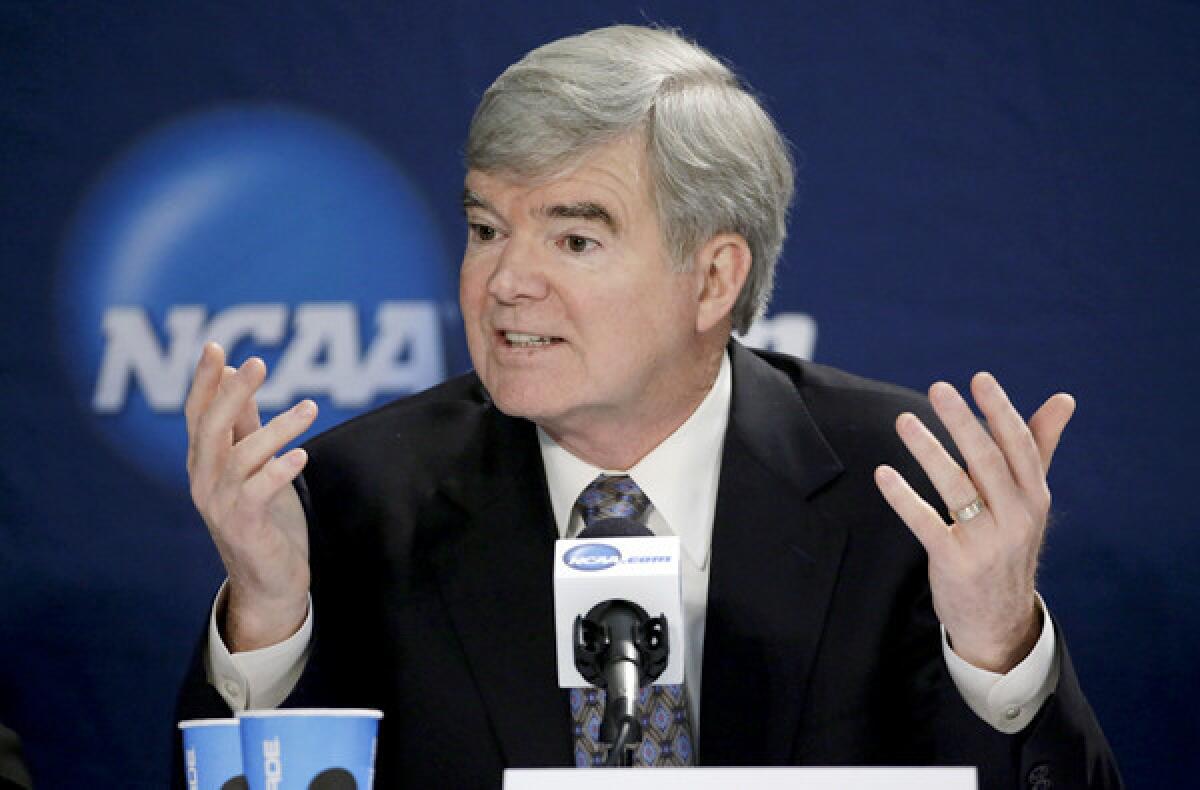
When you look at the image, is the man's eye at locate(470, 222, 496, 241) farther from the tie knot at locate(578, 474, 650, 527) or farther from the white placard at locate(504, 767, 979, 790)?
the white placard at locate(504, 767, 979, 790)

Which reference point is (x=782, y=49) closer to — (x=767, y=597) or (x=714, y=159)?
(x=714, y=159)

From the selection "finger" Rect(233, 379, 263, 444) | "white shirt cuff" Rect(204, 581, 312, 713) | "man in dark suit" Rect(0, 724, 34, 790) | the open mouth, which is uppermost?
the open mouth

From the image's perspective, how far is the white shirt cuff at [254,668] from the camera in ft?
6.59

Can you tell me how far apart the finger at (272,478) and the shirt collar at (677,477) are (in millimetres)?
514

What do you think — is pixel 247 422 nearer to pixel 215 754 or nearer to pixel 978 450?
pixel 215 754

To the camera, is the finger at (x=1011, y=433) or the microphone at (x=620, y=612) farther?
the finger at (x=1011, y=433)

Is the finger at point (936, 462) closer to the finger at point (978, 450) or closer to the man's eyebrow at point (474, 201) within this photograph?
the finger at point (978, 450)

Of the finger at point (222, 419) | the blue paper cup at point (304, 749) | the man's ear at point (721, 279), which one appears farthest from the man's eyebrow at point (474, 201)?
the blue paper cup at point (304, 749)

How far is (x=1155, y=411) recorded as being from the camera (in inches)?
112

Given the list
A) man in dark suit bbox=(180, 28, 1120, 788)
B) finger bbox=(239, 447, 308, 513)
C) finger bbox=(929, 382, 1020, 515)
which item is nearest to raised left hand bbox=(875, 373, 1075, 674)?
finger bbox=(929, 382, 1020, 515)

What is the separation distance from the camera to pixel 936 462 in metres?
1.82

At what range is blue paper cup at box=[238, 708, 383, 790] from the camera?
1418 millimetres

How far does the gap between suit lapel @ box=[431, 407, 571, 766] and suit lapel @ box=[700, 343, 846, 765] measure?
0.21 meters

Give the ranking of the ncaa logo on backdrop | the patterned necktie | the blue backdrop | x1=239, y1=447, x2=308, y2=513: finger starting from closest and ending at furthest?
1. x1=239, y1=447, x2=308, y2=513: finger
2. the patterned necktie
3. the blue backdrop
4. the ncaa logo on backdrop
